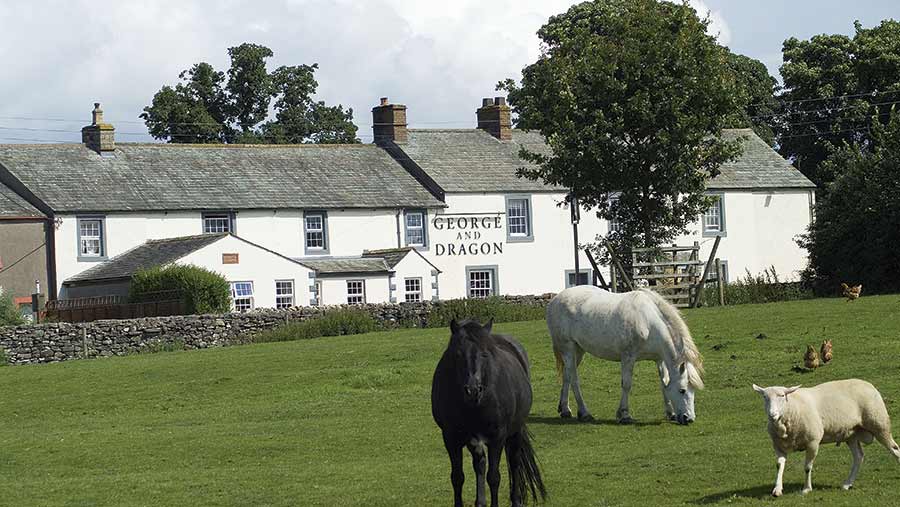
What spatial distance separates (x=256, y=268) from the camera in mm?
53375

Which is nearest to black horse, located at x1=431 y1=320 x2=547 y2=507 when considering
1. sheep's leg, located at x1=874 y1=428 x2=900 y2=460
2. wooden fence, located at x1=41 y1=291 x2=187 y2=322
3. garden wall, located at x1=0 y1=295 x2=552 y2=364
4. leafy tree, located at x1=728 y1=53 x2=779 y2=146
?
sheep's leg, located at x1=874 y1=428 x2=900 y2=460

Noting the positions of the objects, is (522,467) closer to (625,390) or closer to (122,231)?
(625,390)

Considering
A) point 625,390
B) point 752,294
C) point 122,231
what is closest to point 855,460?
point 625,390

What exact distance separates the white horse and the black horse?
21.9 feet

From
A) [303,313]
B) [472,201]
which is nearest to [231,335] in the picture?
[303,313]

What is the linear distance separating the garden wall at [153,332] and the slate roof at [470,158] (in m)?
17.5

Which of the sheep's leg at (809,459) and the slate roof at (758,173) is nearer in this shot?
the sheep's leg at (809,459)

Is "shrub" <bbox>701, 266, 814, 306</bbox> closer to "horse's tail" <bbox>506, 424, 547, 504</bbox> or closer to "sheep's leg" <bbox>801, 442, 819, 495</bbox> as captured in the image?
"horse's tail" <bbox>506, 424, 547, 504</bbox>

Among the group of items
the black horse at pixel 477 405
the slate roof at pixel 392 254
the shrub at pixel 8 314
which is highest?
the slate roof at pixel 392 254

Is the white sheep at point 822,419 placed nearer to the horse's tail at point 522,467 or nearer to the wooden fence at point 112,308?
the horse's tail at point 522,467

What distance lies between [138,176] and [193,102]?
2802cm

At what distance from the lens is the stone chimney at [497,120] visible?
7019cm

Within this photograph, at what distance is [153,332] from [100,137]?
1998 cm

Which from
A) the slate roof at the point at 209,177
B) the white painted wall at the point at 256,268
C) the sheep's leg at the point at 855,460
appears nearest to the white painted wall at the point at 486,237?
the white painted wall at the point at 256,268
